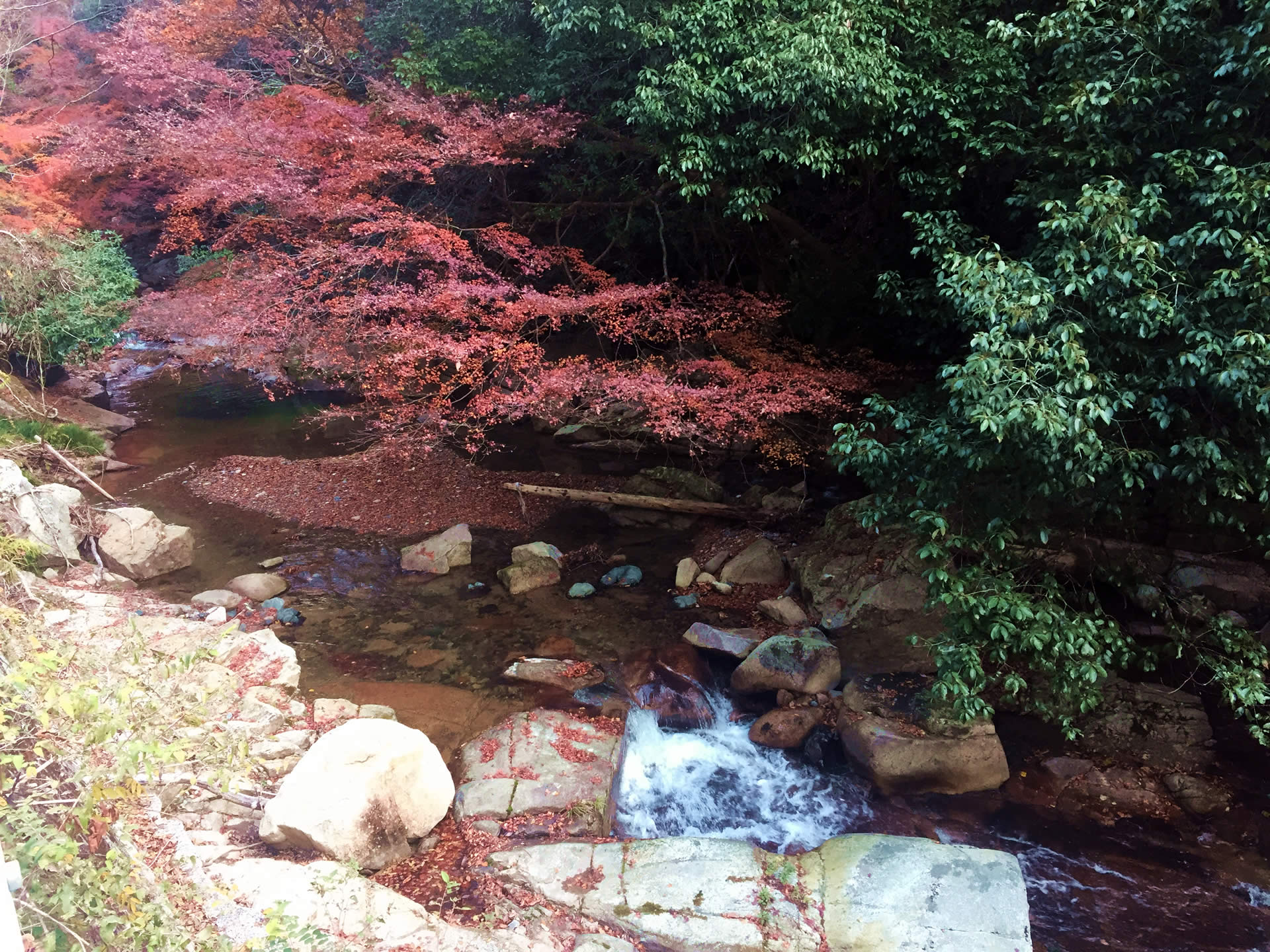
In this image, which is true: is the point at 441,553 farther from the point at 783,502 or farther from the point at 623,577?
the point at 783,502

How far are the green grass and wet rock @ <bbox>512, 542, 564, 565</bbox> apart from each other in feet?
21.4

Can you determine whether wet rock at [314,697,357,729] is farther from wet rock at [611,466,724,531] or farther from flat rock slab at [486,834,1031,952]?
wet rock at [611,466,724,531]

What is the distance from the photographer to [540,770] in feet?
18.1

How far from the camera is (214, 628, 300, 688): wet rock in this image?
6.32 meters

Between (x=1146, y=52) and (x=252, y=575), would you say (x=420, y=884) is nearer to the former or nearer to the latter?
(x=252, y=575)

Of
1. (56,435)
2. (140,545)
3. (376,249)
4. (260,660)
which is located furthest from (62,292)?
(260,660)

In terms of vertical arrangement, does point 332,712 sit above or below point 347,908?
below

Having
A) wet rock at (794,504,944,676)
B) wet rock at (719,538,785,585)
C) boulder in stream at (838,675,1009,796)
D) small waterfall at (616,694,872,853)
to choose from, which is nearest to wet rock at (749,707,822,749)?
small waterfall at (616,694,872,853)

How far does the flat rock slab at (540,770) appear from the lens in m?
5.21

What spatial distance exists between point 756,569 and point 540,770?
3.84m

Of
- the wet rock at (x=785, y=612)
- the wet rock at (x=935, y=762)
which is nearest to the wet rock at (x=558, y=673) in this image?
the wet rock at (x=785, y=612)

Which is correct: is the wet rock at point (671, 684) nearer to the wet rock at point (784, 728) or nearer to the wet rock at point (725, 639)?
the wet rock at point (725, 639)

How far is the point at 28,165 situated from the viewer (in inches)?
403

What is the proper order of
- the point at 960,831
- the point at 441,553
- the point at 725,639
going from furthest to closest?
the point at 441,553, the point at 725,639, the point at 960,831
